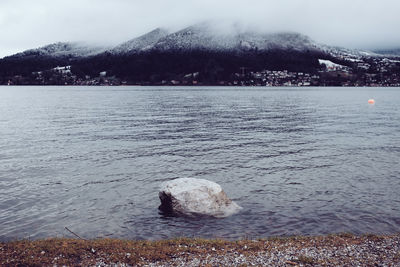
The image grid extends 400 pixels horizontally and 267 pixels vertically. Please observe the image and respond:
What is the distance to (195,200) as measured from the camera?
17.1 m

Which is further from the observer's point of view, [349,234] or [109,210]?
[109,210]

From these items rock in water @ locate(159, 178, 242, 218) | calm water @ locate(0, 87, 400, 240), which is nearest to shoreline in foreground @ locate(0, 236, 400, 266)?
calm water @ locate(0, 87, 400, 240)

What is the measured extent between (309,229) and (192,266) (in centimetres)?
692

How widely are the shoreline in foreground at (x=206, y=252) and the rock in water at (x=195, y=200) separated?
3594 millimetres

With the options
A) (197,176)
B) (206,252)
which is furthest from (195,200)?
(197,176)

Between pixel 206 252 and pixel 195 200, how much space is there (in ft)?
16.2

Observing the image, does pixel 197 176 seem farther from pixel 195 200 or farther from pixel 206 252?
pixel 206 252

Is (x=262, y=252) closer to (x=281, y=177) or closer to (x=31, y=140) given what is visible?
(x=281, y=177)

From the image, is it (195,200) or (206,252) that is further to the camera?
(195,200)

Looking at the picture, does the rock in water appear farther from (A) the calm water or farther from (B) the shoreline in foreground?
(B) the shoreline in foreground

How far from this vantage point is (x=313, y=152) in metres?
32.1

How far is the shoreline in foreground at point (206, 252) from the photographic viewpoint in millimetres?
11406

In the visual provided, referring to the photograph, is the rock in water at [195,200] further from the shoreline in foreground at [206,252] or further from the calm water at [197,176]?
the shoreline in foreground at [206,252]

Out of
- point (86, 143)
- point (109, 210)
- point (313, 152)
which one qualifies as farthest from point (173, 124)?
point (109, 210)
